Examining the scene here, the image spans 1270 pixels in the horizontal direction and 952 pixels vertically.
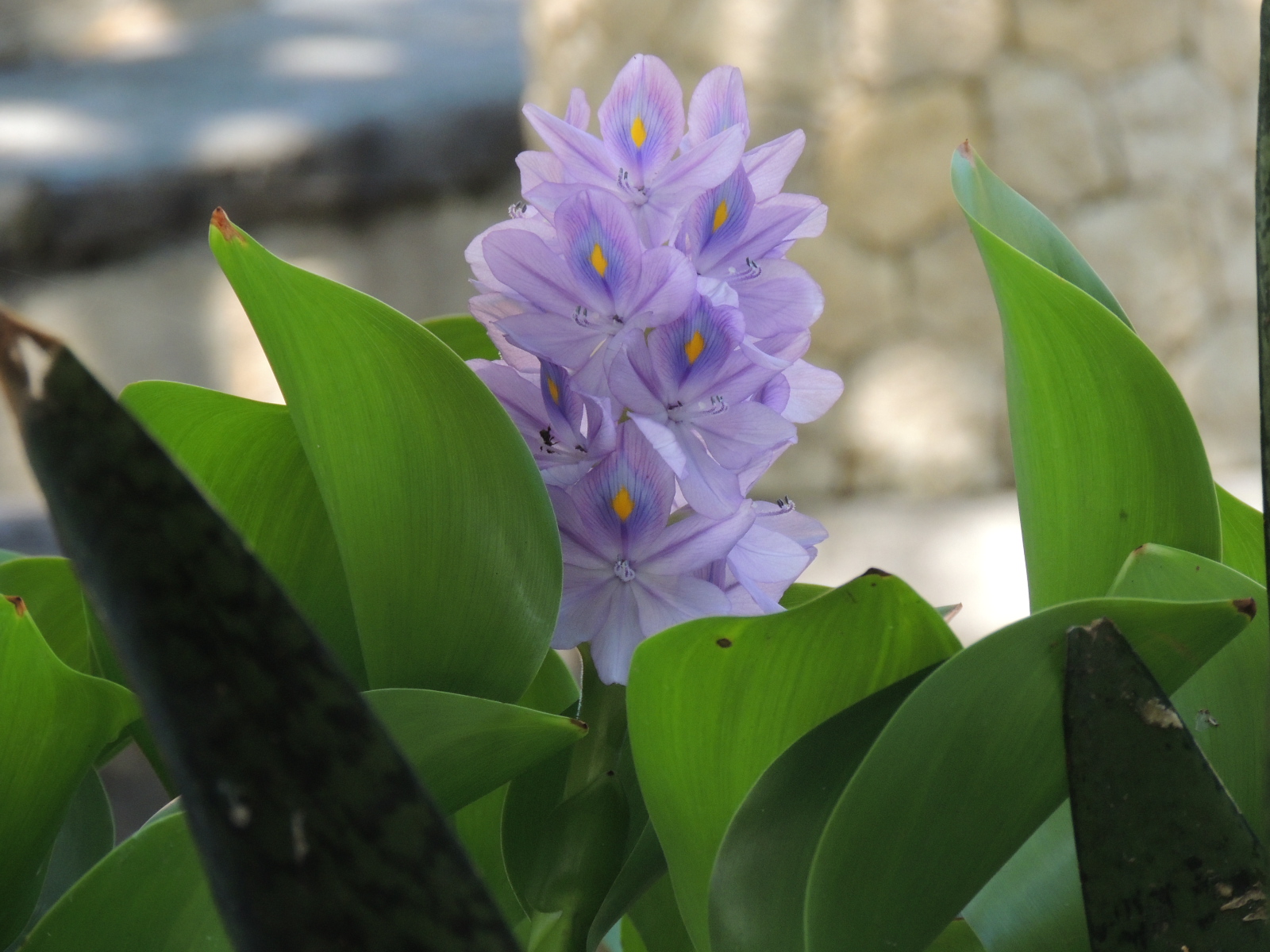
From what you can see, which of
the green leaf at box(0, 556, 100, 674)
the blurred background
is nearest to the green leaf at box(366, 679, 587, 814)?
the green leaf at box(0, 556, 100, 674)

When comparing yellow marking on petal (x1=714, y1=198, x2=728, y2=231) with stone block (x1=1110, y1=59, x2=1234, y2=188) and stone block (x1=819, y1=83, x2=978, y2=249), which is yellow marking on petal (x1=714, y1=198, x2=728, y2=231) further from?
stone block (x1=1110, y1=59, x2=1234, y2=188)

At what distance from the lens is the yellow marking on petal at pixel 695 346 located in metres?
0.22

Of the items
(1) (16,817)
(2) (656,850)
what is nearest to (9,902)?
(1) (16,817)

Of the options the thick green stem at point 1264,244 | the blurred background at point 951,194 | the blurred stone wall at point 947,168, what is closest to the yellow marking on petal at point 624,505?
the thick green stem at point 1264,244

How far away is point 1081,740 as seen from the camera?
0.17 m

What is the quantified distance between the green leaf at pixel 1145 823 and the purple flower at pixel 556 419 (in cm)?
10

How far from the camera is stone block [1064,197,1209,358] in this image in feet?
5.19

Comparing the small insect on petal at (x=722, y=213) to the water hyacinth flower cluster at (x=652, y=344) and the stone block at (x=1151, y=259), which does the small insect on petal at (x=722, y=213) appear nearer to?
the water hyacinth flower cluster at (x=652, y=344)

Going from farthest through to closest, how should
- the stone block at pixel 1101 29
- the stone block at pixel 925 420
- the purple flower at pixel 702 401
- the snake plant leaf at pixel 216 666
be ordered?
the stone block at pixel 925 420 < the stone block at pixel 1101 29 < the purple flower at pixel 702 401 < the snake plant leaf at pixel 216 666

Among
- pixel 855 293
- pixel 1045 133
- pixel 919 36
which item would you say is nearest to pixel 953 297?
pixel 855 293

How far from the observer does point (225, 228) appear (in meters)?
0.20

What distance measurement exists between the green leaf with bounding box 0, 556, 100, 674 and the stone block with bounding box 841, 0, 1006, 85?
1457 mm

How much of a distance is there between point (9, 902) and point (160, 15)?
353 centimetres

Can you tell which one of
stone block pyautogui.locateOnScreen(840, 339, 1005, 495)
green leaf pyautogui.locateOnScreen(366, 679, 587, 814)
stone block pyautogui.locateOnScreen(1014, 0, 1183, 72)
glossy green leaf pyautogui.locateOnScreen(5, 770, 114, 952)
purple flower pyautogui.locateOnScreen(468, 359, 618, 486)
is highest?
stone block pyautogui.locateOnScreen(1014, 0, 1183, 72)
